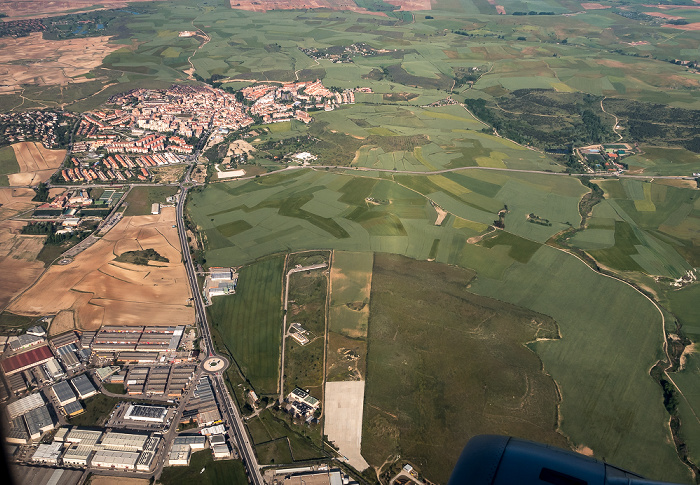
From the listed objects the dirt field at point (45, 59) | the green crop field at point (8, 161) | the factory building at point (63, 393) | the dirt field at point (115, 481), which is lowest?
the dirt field at point (115, 481)

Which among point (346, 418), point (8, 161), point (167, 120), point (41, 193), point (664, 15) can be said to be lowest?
point (346, 418)

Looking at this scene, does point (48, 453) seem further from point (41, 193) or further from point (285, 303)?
point (41, 193)

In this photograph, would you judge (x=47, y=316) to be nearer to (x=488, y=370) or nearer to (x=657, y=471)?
(x=488, y=370)

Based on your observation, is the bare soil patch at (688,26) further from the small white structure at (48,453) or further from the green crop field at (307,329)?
the small white structure at (48,453)

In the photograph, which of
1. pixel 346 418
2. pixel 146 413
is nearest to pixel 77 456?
pixel 146 413

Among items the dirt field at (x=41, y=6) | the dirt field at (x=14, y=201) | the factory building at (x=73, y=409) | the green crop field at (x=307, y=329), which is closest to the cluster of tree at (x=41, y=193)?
the dirt field at (x=14, y=201)
